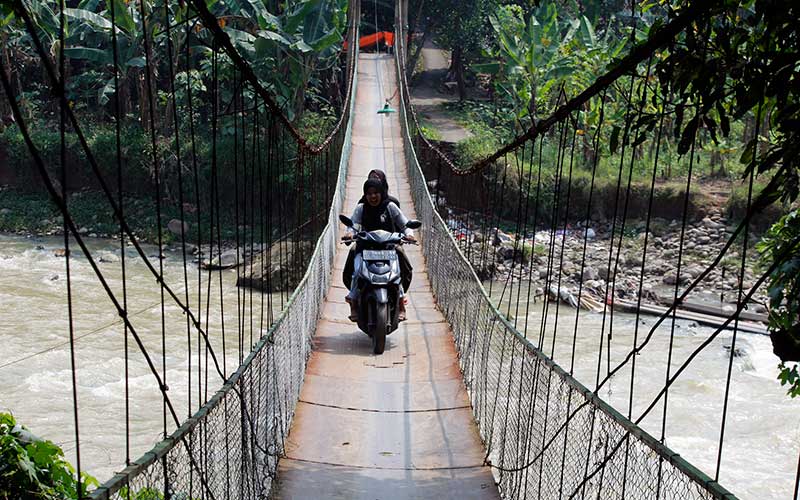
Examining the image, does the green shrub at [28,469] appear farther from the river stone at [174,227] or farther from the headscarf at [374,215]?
the river stone at [174,227]

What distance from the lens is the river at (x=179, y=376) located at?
25.3 feet

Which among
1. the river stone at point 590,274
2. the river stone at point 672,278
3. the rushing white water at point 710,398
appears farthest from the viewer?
the river stone at point 590,274

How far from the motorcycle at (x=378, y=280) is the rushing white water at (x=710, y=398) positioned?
131 centimetres

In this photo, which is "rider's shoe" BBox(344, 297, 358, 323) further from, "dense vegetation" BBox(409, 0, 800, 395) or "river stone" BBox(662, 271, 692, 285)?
"river stone" BBox(662, 271, 692, 285)

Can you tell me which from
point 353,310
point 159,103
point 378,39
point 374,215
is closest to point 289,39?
point 159,103

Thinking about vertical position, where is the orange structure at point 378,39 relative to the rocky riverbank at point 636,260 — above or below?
above

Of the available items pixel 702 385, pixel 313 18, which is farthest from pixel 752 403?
pixel 313 18

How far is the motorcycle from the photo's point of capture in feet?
17.5

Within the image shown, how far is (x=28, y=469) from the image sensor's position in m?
3.28

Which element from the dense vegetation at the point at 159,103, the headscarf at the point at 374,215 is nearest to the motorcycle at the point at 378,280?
the headscarf at the point at 374,215

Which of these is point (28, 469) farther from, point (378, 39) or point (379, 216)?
point (378, 39)

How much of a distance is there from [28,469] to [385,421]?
172cm

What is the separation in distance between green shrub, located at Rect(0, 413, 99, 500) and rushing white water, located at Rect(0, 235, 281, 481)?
87.7 inches

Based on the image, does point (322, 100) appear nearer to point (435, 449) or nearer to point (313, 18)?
point (313, 18)
